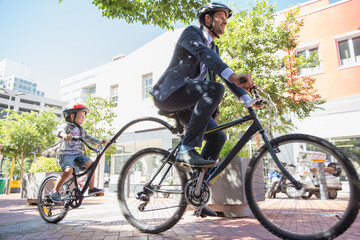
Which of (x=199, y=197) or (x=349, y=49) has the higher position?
(x=349, y=49)

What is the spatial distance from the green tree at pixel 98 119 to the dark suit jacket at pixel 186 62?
14.5m

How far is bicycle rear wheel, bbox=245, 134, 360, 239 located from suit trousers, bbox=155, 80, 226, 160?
49cm

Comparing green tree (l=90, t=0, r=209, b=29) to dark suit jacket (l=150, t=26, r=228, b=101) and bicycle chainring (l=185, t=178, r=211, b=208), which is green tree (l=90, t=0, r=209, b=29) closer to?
dark suit jacket (l=150, t=26, r=228, b=101)

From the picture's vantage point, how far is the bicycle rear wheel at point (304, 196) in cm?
186

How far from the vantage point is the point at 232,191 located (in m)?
4.23

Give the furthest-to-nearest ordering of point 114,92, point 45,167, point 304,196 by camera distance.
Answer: point 114,92 < point 45,167 < point 304,196

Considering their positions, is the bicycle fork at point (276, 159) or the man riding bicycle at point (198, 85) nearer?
the bicycle fork at point (276, 159)

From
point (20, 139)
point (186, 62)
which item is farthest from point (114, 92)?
point (186, 62)

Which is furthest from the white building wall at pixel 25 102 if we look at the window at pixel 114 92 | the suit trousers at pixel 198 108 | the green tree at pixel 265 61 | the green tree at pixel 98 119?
the suit trousers at pixel 198 108

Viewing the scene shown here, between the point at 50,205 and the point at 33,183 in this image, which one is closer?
the point at 50,205

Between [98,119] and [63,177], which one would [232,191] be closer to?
[63,177]

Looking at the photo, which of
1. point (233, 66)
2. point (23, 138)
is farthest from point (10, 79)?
point (233, 66)

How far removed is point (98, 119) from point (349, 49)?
15231mm

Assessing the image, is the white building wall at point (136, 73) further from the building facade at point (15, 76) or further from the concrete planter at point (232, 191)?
the building facade at point (15, 76)
